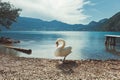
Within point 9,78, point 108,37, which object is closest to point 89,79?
point 9,78

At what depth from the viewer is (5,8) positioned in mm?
72188

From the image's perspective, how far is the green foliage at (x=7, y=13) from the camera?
7162 centimetres

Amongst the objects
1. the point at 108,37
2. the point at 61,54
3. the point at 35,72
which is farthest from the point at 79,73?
the point at 108,37

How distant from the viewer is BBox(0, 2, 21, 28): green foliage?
235 ft

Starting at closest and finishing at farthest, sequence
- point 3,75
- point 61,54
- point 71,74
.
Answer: point 3,75 < point 71,74 < point 61,54

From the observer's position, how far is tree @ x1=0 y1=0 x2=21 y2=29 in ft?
235

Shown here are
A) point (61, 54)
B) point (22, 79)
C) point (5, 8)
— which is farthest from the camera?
point (5, 8)

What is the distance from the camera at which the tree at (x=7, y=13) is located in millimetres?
71625

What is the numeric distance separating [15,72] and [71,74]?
11.0ft

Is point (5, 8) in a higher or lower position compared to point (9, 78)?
higher

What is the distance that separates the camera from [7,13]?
7244 centimetres

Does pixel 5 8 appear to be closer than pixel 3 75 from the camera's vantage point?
No

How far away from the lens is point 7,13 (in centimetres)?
7244

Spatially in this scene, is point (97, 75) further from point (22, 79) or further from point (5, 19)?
point (5, 19)
